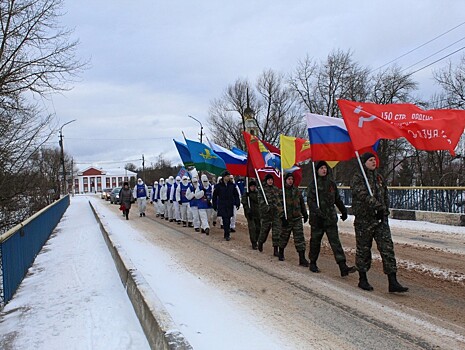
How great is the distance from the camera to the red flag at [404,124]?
6340 mm

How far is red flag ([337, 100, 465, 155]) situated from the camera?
6340mm

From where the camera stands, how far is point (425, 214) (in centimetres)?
1536

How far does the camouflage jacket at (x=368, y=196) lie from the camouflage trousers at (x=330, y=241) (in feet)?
2.95

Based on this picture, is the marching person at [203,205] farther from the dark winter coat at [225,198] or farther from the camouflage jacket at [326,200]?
the camouflage jacket at [326,200]

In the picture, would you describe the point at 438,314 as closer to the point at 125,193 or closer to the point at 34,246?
the point at 34,246

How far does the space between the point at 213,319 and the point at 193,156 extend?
9280 mm

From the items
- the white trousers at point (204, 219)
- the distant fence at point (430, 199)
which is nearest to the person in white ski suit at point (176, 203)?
the white trousers at point (204, 219)

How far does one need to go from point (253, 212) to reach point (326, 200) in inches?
147

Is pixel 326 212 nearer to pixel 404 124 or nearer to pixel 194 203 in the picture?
pixel 404 124

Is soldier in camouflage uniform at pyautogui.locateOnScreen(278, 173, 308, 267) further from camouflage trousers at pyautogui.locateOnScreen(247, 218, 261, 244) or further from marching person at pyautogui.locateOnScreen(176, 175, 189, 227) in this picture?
marching person at pyautogui.locateOnScreen(176, 175, 189, 227)

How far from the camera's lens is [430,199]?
1554cm

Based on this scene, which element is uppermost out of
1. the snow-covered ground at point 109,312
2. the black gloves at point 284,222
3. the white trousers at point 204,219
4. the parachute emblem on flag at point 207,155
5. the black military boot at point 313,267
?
the parachute emblem on flag at point 207,155

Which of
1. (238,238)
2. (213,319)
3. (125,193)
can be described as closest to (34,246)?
(238,238)

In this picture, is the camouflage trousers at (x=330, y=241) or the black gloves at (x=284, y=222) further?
the black gloves at (x=284, y=222)
